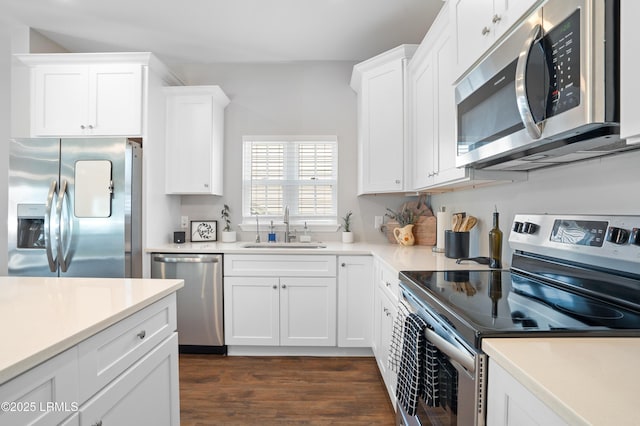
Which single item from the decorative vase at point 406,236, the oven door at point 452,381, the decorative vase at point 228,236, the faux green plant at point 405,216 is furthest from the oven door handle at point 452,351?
the decorative vase at point 228,236

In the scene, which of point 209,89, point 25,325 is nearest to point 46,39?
point 209,89

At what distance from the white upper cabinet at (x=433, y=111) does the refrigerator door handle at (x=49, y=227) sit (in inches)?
105

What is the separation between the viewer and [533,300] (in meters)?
A: 1.10

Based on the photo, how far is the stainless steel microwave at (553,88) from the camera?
2.61ft

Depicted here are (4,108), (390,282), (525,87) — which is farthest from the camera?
(4,108)

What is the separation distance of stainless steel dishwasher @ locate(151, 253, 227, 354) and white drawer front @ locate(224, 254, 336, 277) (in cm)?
19

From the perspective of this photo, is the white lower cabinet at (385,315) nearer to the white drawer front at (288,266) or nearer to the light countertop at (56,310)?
the white drawer front at (288,266)

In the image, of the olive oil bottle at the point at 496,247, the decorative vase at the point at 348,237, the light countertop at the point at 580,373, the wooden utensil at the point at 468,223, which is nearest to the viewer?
the light countertop at the point at 580,373

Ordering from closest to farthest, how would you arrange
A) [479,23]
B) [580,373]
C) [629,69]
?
[580,373]
[629,69]
[479,23]

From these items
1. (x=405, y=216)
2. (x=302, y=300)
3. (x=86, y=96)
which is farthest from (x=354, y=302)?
(x=86, y=96)

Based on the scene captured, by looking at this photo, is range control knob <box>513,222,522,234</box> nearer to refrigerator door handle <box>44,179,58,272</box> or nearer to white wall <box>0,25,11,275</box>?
refrigerator door handle <box>44,179,58,272</box>

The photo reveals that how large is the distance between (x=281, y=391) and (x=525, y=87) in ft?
7.02

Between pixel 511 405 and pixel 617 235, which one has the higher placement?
pixel 617 235

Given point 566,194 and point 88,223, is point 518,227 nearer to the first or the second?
point 566,194
